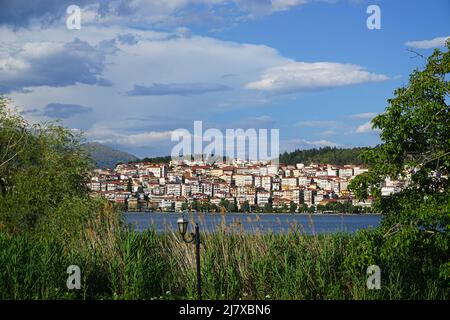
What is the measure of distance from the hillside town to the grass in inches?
230

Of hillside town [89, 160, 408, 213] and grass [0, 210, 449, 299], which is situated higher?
hillside town [89, 160, 408, 213]

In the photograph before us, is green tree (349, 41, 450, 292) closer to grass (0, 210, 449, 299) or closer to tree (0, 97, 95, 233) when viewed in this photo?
grass (0, 210, 449, 299)

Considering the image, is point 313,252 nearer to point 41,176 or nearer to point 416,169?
point 416,169

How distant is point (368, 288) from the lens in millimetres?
9125

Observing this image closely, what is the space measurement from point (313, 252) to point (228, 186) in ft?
A: 27.6

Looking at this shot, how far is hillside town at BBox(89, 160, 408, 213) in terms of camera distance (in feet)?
57.6

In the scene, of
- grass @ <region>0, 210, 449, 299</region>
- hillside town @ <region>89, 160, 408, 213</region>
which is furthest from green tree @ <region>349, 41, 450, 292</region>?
hillside town @ <region>89, 160, 408, 213</region>

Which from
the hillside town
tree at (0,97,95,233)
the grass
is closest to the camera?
the grass

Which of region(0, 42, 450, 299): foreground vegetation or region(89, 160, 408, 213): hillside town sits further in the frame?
region(89, 160, 408, 213): hillside town

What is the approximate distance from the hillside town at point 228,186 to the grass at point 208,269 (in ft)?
19.2

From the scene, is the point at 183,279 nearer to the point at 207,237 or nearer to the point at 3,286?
the point at 207,237

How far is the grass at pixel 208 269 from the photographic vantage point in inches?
366

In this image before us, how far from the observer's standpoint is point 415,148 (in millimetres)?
8383

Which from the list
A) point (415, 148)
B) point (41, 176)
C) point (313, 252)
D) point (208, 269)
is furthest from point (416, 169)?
point (41, 176)
